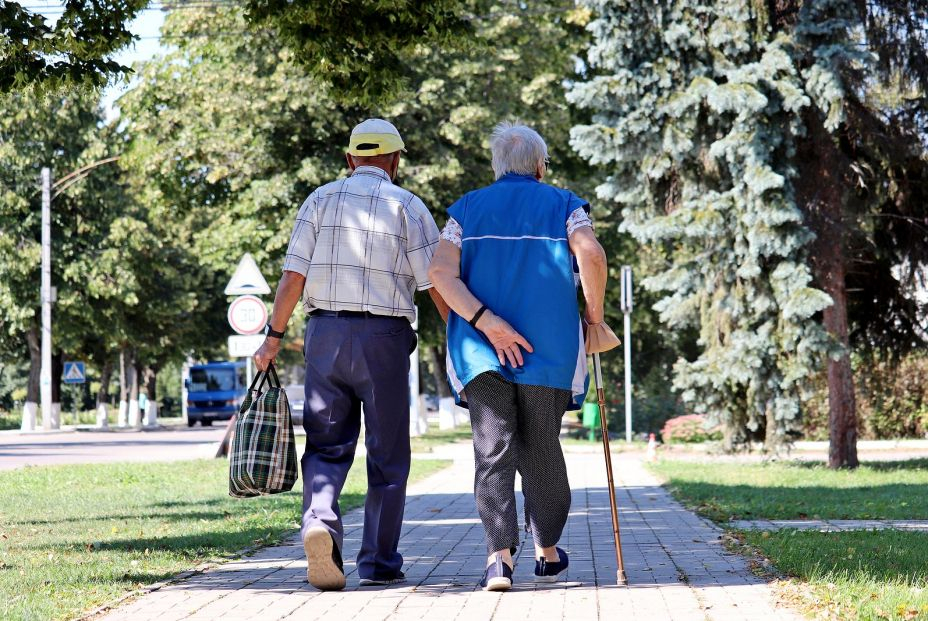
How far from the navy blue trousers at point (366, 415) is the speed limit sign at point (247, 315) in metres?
10.9

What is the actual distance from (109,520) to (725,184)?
384 inches

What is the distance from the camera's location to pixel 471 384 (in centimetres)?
593

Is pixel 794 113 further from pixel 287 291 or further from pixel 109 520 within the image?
pixel 287 291

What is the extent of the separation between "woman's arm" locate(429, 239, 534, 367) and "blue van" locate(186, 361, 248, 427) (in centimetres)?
5002

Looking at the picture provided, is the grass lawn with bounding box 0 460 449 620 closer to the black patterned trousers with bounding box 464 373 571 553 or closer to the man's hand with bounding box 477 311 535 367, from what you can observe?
the black patterned trousers with bounding box 464 373 571 553

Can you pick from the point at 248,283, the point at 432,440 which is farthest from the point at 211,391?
the point at 248,283

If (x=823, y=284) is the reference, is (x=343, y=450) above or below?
below

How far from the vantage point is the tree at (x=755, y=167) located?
16.0 metres

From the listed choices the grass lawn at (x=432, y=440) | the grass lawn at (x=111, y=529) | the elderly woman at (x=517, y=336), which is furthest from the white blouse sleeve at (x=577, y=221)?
the grass lawn at (x=432, y=440)

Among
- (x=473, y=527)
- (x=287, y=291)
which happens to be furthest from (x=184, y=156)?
(x=287, y=291)

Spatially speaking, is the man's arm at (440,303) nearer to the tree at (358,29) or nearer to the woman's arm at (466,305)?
the woman's arm at (466,305)

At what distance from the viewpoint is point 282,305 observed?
616 centimetres

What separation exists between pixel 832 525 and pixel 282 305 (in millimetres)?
4888

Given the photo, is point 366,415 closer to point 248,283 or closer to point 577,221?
point 577,221
